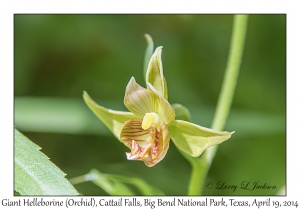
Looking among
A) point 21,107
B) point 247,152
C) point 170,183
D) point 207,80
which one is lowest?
point 170,183

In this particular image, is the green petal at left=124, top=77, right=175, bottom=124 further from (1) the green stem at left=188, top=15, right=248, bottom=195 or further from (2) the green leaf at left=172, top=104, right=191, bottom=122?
(1) the green stem at left=188, top=15, right=248, bottom=195

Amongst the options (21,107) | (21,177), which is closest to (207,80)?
(21,107)

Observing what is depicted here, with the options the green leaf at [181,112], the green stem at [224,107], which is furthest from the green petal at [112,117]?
the green stem at [224,107]

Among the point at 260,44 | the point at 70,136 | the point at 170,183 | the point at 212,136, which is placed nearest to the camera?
the point at 212,136

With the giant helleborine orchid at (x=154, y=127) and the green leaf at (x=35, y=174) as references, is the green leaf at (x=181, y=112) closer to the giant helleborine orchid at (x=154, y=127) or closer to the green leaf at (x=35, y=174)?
the giant helleborine orchid at (x=154, y=127)

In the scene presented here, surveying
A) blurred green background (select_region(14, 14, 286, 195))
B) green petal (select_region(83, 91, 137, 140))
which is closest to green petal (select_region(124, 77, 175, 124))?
green petal (select_region(83, 91, 137, 140))

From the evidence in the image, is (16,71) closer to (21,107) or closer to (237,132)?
(21,107)
